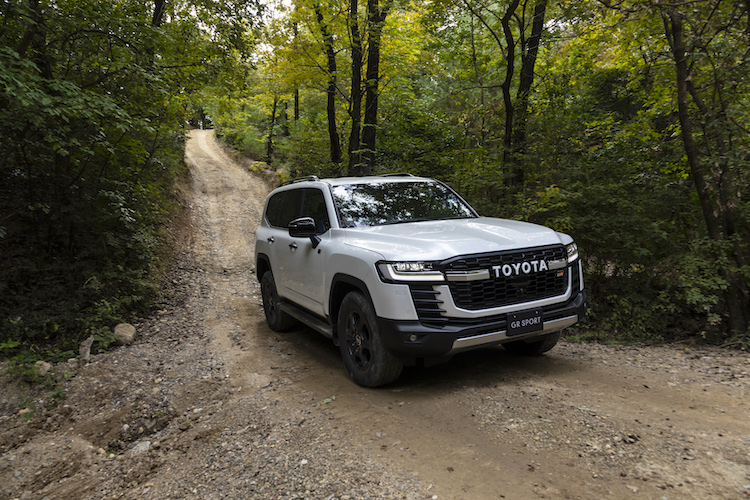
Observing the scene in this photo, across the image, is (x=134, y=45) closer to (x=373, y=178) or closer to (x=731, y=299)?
(x=373, y=178)

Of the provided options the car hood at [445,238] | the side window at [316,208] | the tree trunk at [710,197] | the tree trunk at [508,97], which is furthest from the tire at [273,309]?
the tree trunk at [710,197]

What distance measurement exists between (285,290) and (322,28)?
33.6 ft

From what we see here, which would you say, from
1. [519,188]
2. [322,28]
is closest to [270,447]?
[519,188]

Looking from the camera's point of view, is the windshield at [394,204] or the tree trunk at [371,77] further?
the tree trunk at [371,77]

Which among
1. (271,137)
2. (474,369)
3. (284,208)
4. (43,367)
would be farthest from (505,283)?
(271,137)

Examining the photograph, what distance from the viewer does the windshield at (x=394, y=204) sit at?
4.93m

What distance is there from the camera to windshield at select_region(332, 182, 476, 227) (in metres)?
4.93

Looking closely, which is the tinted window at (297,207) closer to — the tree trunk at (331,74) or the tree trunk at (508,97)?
the tree trunk at (508,97)

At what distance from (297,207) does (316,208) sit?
0.64 m

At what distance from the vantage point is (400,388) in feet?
13.7

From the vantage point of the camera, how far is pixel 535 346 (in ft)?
15.8

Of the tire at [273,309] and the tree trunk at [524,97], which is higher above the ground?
the tree trunk at [524,97]

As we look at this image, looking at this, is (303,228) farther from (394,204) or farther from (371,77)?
(371,77)

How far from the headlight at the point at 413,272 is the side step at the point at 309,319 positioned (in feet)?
4.34
